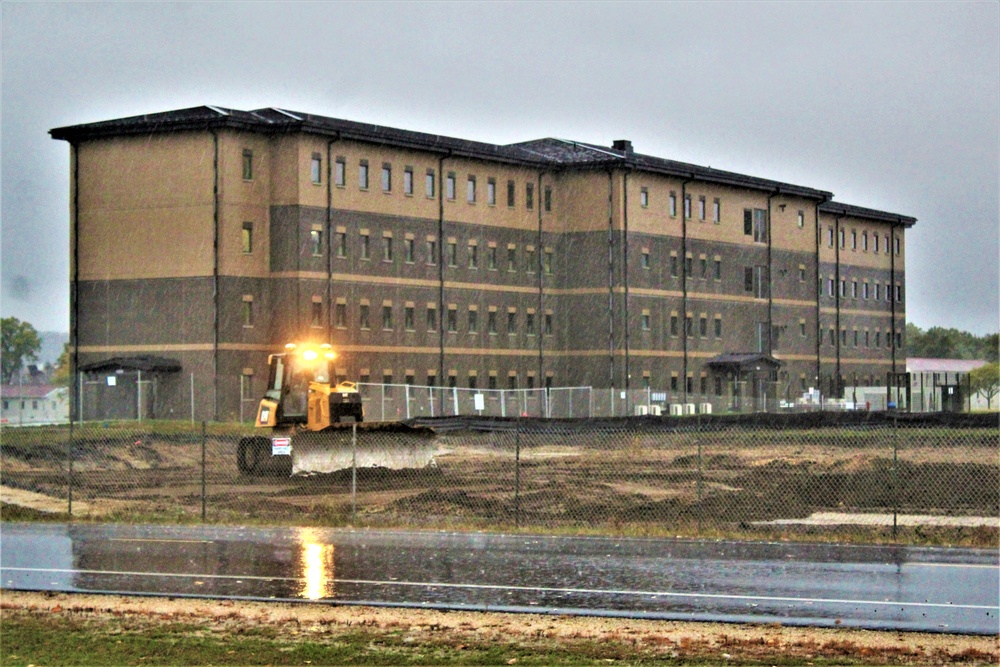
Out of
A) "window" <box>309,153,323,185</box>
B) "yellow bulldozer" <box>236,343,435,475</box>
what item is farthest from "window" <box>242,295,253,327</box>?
"yellow bulldozer" <box>236,343,435,475</box>

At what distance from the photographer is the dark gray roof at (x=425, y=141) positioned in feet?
228

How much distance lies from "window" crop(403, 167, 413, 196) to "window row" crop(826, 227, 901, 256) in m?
36.4

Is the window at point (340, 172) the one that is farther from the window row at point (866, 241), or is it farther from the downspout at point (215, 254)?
the window row at point (866, 241)

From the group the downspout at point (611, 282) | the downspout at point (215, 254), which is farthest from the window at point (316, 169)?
the downspout at point (611, 282)

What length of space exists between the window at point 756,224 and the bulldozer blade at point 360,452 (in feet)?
179

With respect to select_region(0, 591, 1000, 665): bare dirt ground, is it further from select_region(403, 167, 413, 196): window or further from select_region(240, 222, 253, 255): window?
select_region(403, 167, 413, 196): window

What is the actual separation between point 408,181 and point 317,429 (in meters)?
37.4

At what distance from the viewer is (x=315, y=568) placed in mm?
21938

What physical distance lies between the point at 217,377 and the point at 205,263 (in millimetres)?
5594

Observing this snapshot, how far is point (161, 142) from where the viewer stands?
70000 millimetres

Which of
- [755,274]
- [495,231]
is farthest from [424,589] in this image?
[755,274]

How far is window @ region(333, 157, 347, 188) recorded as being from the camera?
238 ft

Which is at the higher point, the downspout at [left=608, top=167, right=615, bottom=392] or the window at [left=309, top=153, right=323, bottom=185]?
the window at [left=309, top=153, right=323, bottom=185]

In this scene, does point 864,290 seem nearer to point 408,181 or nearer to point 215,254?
point 408,181
